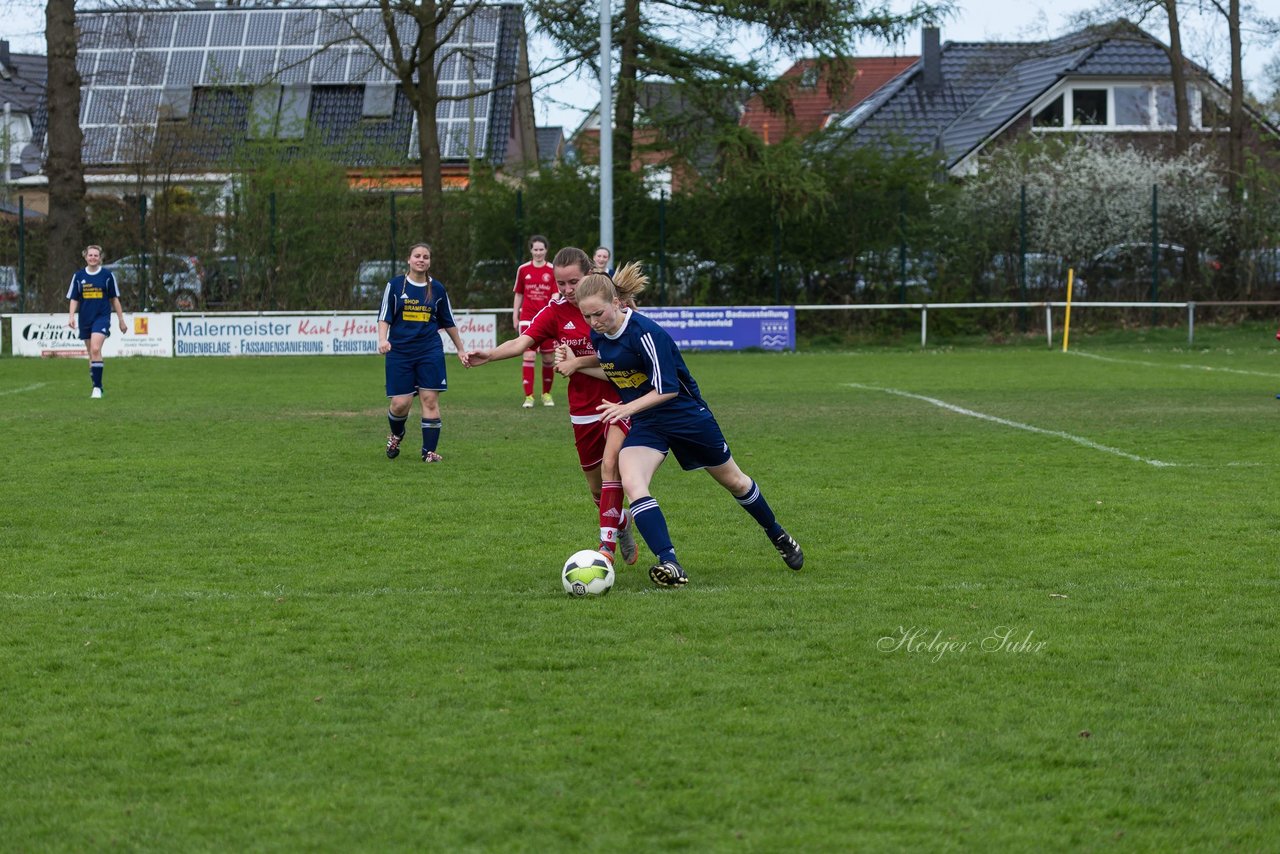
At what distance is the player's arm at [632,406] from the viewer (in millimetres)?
6844

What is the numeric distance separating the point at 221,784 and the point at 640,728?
1254 mm

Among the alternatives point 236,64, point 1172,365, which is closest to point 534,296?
point 1172,365

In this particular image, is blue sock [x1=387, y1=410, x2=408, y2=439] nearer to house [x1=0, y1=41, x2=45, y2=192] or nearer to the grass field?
the grass field

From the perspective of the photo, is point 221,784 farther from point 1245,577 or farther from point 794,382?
point 794,382

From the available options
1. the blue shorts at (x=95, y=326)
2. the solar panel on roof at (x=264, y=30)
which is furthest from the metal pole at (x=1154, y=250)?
the solar panel on roof at (x=264, y=30)

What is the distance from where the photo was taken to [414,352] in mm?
12336

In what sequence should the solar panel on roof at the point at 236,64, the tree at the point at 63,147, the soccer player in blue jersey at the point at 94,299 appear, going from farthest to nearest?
the solar panel on roof at the point at 236,64, the tree at the point at 63,147, the soccer player in blue jersey at the point at 94,299

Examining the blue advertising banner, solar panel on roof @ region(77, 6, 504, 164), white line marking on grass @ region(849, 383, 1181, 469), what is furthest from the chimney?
white line marking on grass @ region(849, 383, 1181, 469)

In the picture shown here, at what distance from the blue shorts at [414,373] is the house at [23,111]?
36.8m

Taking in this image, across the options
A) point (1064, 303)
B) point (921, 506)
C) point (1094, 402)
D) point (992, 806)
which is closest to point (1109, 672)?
point (992, 806)

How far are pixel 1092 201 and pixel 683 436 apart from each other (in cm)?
2683

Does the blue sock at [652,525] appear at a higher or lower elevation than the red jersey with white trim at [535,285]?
lower

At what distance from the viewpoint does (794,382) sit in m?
21.0

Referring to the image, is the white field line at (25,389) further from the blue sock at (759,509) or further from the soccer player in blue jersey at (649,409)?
the blue sock at (759,509)
